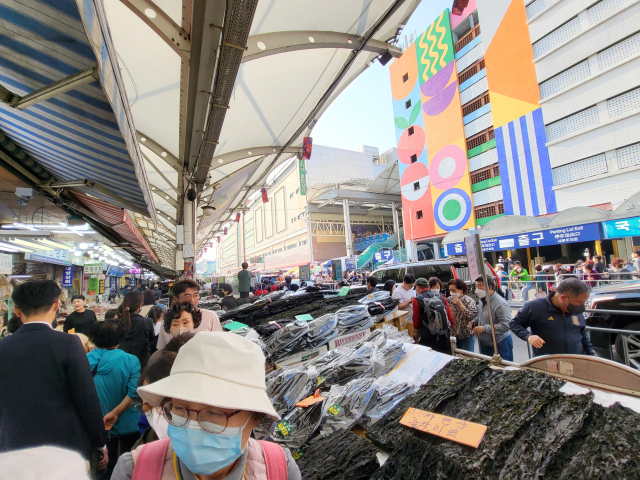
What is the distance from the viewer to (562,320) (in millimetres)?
3164

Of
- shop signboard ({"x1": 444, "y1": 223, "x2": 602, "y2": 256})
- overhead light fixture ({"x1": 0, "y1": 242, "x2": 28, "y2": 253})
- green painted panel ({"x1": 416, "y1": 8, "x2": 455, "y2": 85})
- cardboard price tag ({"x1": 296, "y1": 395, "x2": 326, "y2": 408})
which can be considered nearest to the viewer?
cardboard price tag ({"x1": 296, "y1": 395, "x2": 326, "y2": 408})

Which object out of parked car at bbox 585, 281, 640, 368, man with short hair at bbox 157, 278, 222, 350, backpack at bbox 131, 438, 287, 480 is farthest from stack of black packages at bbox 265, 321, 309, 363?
parked car at bbox 585, 281, 640, 368

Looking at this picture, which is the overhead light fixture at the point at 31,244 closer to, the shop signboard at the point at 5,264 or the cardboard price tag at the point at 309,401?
the shop signboard at the point at 5,264

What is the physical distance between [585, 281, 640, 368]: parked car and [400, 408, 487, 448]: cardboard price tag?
4536 millimetres

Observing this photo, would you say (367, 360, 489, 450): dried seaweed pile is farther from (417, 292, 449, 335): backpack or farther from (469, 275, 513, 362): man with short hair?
(469, 275, 513, 362): man with short hair

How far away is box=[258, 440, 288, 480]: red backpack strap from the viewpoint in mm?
1082

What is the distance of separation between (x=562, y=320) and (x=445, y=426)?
2421 millimetres

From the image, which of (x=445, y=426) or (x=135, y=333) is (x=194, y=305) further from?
(x=445, y=426)

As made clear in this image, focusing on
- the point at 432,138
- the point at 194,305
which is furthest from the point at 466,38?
the point at 194,305

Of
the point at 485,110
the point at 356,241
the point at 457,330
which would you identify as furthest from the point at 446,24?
the point at 457,330

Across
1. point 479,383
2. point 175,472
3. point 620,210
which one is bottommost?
point 479,383

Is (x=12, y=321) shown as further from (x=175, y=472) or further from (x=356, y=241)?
(x=356, y=241)

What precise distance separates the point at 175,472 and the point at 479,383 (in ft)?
5.44

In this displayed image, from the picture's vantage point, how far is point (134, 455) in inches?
40.1
